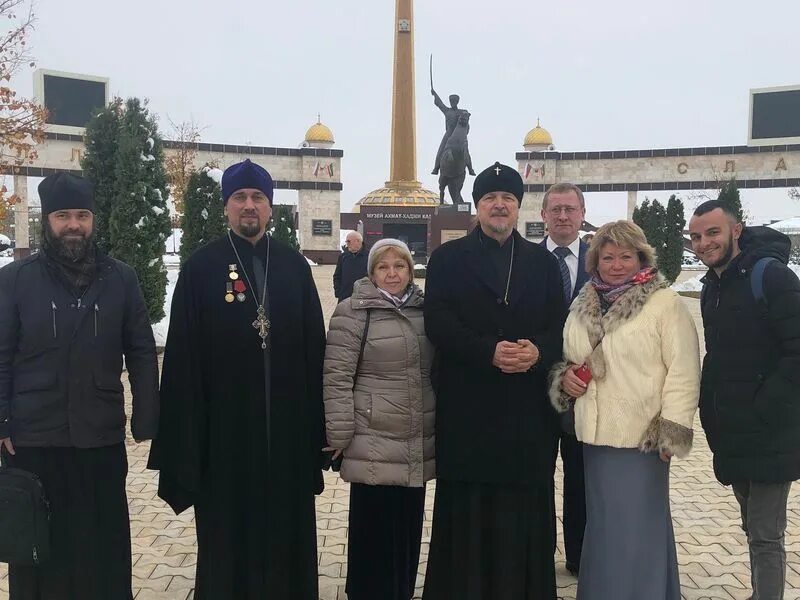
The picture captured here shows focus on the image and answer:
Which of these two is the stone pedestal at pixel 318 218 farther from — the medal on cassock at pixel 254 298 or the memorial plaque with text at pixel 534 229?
the medal on cassock at pixel 254 298

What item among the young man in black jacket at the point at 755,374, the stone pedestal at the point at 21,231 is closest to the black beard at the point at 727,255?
the young man in black jacket at the point at 755,374

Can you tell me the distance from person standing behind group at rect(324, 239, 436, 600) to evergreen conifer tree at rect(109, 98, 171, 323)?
Result: 6899mm

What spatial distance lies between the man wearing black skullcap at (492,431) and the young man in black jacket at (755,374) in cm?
67

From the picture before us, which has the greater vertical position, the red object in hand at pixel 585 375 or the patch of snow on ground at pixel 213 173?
the patch of snow on ground at pixel 213 173

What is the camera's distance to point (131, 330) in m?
2.97

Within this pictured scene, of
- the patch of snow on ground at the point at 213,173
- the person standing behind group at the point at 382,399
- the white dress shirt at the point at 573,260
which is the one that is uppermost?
the patch of snow on ground at the point at 213,173

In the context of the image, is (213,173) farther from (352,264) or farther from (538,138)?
(538,138)

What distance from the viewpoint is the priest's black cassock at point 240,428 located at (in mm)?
2891

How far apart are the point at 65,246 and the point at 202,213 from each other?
9752mm

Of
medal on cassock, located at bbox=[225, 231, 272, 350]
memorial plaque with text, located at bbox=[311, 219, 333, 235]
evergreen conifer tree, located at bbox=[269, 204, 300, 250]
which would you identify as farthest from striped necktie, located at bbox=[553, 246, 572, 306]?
memorial plaque with text, located at bbox=[311, 219, 333, 235]

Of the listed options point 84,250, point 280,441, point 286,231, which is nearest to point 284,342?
point 280,441

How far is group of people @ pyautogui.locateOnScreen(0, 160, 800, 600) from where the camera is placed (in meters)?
2.76

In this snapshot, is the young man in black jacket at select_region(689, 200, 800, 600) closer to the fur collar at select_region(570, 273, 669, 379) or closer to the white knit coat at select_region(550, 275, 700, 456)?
the white knit coat at select_region(550, 275, 700, 456)

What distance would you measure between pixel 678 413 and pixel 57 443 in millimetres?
2492
